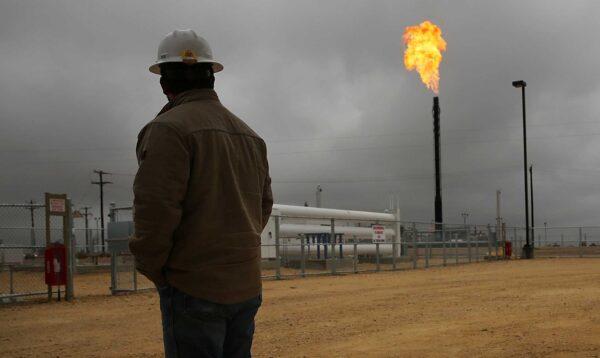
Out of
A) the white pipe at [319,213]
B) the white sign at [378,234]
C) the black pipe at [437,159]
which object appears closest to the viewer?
the white sign at [378,234]

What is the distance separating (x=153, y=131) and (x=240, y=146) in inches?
15.7

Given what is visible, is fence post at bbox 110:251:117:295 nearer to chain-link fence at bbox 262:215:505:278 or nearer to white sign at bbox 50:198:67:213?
white sign at bbox 50:198:67:213

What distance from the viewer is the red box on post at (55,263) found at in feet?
43.8

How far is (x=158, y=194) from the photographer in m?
2.56

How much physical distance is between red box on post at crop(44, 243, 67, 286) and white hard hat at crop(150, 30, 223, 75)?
11.4 metres

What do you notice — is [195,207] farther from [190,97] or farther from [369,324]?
[369,324]

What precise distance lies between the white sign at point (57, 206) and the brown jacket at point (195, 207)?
37.8ft

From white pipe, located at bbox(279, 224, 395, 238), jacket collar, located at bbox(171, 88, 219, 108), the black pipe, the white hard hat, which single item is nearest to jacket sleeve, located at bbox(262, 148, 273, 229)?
jacket collar, located at bbox(171, 88, 219, 108)

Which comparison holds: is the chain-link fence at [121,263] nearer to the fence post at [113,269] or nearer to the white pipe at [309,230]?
the fence post at [113,269]

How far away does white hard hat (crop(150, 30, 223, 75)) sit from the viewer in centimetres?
290

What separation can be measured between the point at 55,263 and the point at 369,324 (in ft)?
23.3

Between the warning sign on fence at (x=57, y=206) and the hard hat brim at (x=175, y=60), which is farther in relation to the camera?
the warning sign on fence at (x=57, y=206)

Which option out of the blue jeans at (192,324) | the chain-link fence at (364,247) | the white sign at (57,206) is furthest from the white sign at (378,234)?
the blue jeans at (192,324)

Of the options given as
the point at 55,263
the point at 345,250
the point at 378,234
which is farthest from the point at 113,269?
Answer: the point at 345,250
